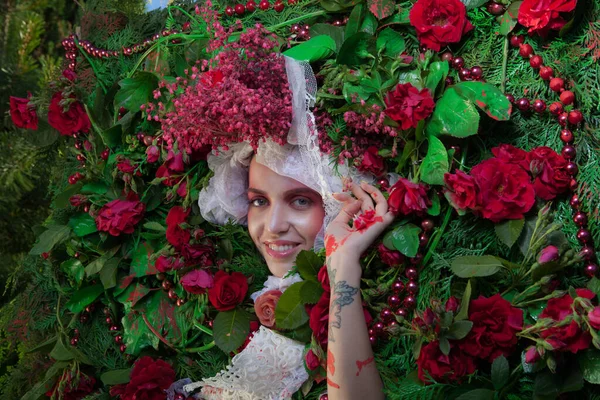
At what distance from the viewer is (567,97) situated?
1.33 m

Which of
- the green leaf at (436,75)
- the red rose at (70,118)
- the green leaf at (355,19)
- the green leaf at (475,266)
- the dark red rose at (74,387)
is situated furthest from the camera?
the red rose at (70,118)

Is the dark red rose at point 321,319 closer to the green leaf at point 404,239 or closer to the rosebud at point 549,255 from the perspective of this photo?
the green leaf at point 404,239

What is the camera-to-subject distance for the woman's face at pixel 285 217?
164 cm

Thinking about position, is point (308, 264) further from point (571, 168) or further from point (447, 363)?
point (571, 168)

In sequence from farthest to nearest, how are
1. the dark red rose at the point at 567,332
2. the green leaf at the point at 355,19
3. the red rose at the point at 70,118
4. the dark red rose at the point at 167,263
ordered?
the red rose at the point at 70,118, the dark red rose at the point at 167,263, the green leaf at the point at 355,19, the dark red rose at the point at 567,332

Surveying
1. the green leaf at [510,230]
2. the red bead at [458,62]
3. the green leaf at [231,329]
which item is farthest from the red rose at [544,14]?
the green leaf at [231,329]

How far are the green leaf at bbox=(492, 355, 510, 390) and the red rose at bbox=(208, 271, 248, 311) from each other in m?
0.61

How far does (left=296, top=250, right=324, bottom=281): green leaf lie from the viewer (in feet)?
5.10

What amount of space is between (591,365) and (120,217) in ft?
3.63

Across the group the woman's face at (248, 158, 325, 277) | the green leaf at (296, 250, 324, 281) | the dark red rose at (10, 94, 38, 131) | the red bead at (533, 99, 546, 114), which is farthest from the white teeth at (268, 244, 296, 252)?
the dark red rose at (10, 94, 38, 131)

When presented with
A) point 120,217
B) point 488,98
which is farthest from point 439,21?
point 120,217

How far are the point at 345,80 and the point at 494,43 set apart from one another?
289mm

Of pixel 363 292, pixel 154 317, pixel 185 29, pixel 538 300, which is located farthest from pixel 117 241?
pixel 538 300

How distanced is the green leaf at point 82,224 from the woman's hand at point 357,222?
0.69m
